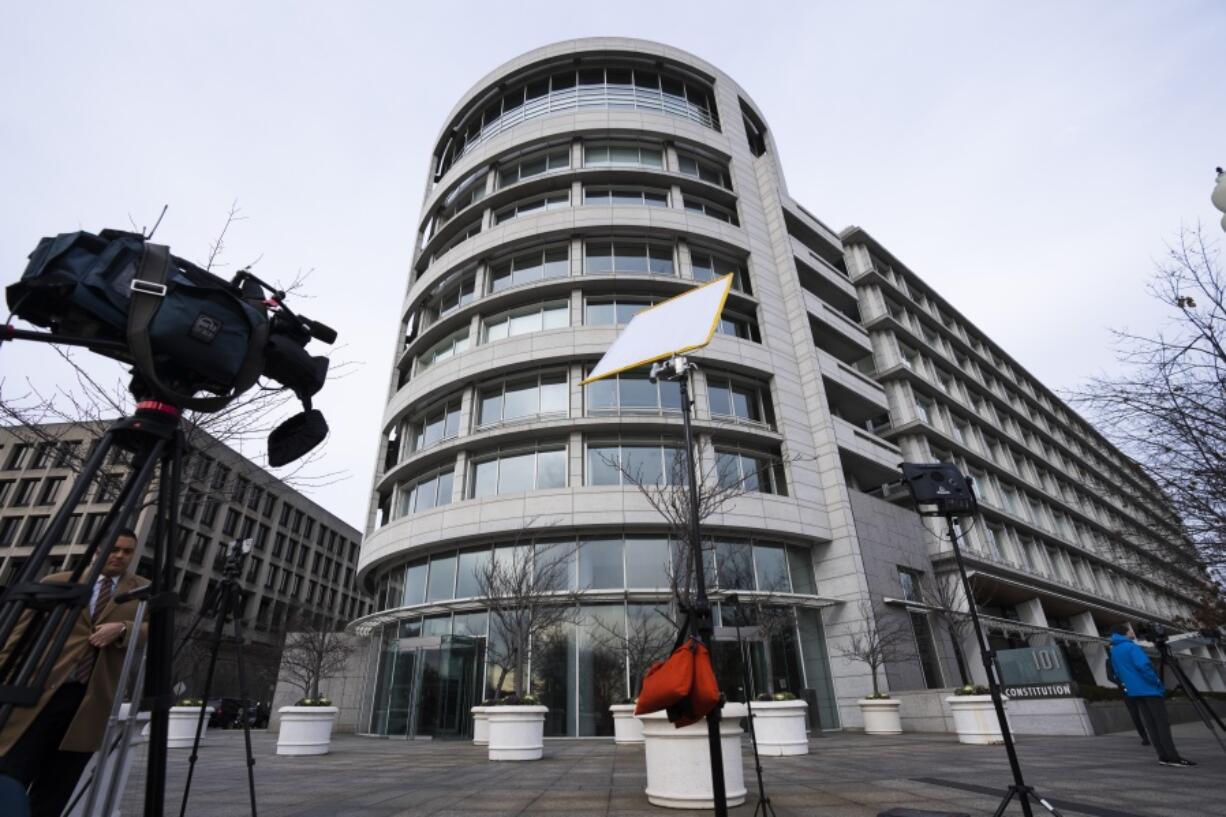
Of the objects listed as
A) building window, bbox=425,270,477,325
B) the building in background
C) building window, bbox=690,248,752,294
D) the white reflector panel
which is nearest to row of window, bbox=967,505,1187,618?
building window, bbox=690,248,752,294

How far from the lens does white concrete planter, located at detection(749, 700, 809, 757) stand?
1054 centimetres

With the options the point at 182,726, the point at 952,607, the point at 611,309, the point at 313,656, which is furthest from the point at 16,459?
the point at 952,607

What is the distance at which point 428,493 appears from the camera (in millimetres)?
21922

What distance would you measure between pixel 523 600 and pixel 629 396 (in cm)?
864

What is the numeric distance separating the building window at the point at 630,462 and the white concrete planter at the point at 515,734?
897 cm

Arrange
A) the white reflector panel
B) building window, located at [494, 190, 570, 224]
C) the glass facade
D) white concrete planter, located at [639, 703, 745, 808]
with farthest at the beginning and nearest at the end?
1. building window, located at [494, 190, 570, 224]
2. the glass facade
3. white concrete planter, located at [639, 703, 745, 808]
4. the white reflector panel

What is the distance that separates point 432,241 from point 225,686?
37.9 meters

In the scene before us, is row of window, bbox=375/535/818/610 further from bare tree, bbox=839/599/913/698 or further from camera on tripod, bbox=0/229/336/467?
camera on tripod, bbox=0/229/336/467

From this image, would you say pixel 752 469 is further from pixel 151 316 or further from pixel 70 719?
pixel 151 316

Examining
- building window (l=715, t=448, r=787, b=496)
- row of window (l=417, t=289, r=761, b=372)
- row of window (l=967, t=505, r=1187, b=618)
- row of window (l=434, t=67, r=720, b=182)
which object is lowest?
row of window (l=967, t=505, r=1187, b=618)

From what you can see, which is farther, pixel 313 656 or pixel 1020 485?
pixel 1020 485

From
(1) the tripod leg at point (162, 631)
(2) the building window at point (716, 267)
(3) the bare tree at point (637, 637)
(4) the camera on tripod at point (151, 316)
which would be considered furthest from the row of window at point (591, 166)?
(1) the tripod leg at point (162, 631)

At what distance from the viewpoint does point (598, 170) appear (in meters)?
24.9

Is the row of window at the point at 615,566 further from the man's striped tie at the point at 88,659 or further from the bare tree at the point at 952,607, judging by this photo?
the man's striped tie at the point at 88,659
